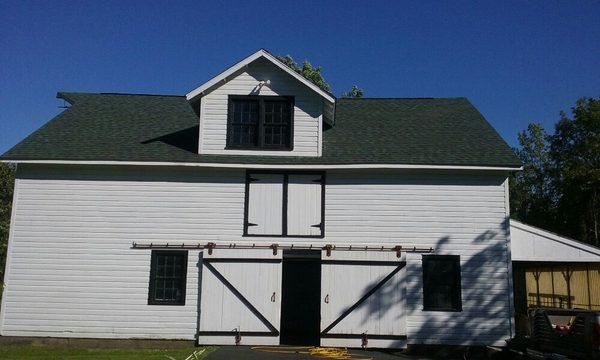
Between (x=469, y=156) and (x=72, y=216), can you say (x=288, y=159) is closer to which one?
(x=469, y=156)

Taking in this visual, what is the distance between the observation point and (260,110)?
1540 centimetres

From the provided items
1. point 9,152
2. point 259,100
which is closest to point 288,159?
point 259,100

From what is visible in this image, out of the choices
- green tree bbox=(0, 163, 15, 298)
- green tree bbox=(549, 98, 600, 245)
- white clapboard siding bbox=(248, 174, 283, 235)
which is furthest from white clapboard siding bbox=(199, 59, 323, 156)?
green tree bbox=(549, 98, 600, 245)

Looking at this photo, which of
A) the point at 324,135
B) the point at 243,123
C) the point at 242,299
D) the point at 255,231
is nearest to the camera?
the point at 242,299

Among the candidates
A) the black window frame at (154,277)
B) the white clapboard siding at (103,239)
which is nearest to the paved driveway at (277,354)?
the white clapboard siding at (103,239)

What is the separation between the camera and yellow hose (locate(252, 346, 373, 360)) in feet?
42.3

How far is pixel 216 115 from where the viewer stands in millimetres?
15383

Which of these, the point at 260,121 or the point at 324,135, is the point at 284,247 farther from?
the point at 324,135

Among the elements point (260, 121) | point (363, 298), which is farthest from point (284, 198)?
point (363, 298)

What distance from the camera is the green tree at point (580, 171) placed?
4259 cm

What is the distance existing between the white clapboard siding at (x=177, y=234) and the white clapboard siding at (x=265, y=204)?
0.91 feet

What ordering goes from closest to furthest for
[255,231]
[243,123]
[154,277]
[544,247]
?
[154,277] < [255,231] < [544,247] < [243,123]

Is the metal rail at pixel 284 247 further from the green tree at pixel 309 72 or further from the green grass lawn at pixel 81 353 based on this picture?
the green tree at pixel 309 72

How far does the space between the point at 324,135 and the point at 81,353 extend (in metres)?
9.36
